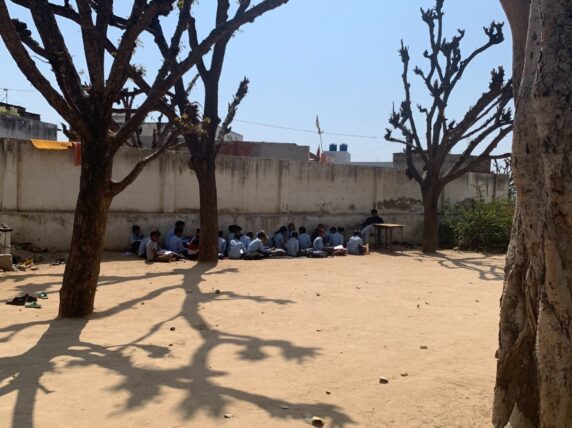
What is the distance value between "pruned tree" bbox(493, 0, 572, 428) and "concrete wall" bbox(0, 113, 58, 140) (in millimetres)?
21112

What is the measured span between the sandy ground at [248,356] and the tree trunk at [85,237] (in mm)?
284

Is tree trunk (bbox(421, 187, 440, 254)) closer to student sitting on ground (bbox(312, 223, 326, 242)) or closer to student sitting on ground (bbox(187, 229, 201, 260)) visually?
student sitting on ground (bbox(312, 223, 326, 242))

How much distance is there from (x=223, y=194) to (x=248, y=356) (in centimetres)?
1008

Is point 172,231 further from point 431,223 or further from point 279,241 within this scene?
point 431,223

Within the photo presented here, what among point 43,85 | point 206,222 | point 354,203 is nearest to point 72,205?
point 206,222

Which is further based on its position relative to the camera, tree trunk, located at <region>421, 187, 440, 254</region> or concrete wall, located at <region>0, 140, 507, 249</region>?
tree trunk, located at <region>421, 187, 440, 254</region>

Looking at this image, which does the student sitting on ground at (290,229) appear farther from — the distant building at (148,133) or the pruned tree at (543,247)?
the pruned tree at (543,247)

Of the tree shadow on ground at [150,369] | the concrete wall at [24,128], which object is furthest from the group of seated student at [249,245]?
the concrete wall at [24,128]

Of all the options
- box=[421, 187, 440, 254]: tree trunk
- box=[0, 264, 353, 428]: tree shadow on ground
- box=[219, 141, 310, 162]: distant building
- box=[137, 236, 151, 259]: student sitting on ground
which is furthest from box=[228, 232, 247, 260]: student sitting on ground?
box=[219, 141, 310, 162]: distant building

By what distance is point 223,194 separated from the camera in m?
14.9

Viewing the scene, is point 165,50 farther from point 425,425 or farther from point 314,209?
point 425,425

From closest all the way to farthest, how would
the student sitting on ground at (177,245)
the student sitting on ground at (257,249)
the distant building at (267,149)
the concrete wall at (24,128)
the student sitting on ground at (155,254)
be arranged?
the student sitting on ground at (155,254), the student sitting on ground at (177,245), the student sitting on ground at (257,249), the concrete wall at (24,128), the distant building at (267,149)

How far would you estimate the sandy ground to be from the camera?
377cm

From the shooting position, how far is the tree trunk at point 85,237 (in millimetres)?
6363
